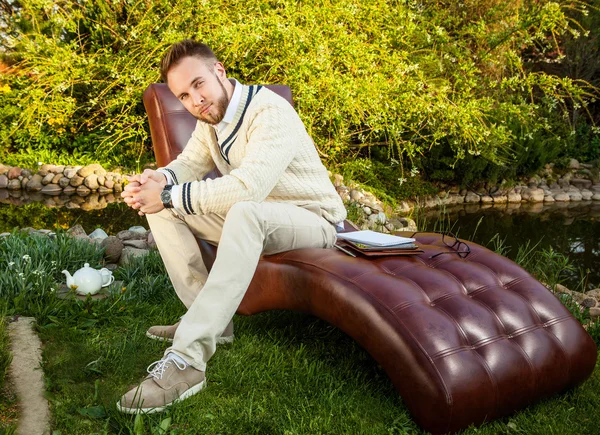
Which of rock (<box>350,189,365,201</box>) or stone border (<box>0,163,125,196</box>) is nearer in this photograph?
rock (<box>350,189,365,201</box>)

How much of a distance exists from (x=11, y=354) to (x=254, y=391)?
0.94 m

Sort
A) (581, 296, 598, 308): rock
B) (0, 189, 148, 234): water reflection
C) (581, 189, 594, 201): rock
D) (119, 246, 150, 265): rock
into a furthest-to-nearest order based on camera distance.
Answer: (581, 189, 594, 201): rock, (0, 189, 148, 234): water reflection, (119, 246, 150, 265): rock, (581, 296, 598, 308): rock

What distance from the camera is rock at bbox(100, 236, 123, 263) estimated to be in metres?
3.75

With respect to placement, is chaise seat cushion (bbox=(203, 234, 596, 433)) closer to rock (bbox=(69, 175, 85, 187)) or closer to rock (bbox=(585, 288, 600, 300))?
rock (bbox=(585, 288, 600, 300))

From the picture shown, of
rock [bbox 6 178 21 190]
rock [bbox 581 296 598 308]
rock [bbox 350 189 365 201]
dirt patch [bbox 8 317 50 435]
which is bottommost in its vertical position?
rock [bbox 6 178 21 190]

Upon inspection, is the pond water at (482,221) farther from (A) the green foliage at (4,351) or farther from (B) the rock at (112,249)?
(A) the green foliage at (4,351)

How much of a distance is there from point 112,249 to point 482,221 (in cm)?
413

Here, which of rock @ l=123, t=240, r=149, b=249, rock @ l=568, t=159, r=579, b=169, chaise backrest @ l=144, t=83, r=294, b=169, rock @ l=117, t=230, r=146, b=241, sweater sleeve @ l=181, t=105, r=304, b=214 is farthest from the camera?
rock @ l=568, t=159, r=579, b=169

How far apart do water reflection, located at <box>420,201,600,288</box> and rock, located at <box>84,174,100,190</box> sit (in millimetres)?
3992

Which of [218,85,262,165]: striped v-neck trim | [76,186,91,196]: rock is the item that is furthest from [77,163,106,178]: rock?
[218,85,262,165]: striped v-neck trim

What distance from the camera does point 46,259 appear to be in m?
3.40

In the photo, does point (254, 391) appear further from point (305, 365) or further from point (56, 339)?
point (56, 339)

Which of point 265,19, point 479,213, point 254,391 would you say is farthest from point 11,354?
point 479,213

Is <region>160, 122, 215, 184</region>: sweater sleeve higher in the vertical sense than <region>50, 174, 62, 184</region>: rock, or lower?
higher
